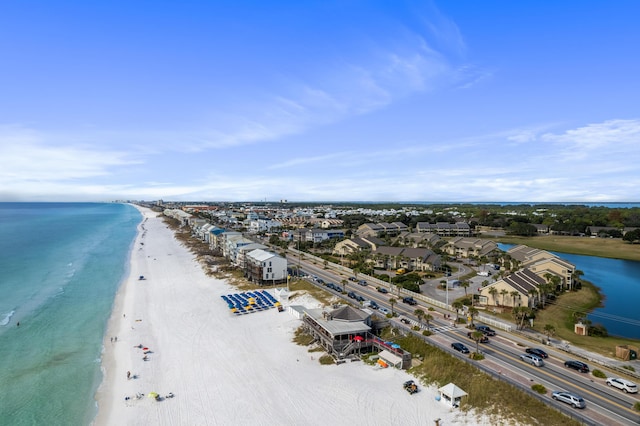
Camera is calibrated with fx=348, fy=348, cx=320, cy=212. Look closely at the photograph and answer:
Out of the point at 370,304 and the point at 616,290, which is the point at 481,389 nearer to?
the point at 370,304

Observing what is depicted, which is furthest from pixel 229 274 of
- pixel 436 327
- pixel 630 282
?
pixel 630 282

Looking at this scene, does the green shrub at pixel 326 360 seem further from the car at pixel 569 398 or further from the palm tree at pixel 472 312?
the car at pixel 569 398

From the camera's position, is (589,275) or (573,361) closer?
(573,361)

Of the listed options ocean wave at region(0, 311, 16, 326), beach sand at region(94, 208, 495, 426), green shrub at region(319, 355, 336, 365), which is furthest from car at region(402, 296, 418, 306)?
ocean wave at region(0, 311, 16, 326)

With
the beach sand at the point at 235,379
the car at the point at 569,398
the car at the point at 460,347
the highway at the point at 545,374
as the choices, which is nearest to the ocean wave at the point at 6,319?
the beach sand at the point at 235,379

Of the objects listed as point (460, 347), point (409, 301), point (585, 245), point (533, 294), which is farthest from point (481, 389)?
point (585, 245)

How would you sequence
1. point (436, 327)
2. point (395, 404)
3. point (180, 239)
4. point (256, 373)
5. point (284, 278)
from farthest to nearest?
1. point (180, 239)
2. point (284, 278)
3. point (436, 327)
4. point (256, 373)
5. point (395, 404)

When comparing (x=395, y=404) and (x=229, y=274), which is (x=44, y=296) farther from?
(x=395, y=404)
